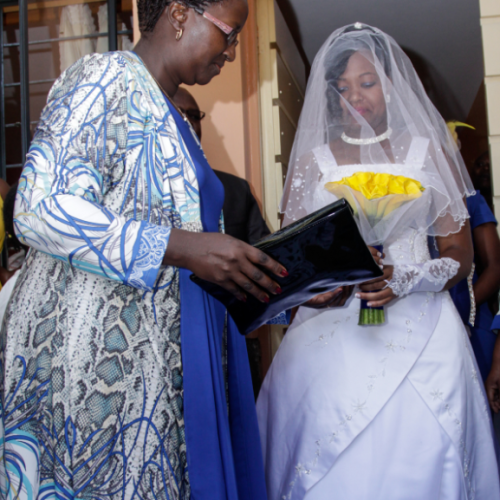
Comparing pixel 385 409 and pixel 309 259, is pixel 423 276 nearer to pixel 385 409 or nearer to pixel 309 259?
pixel 385 409

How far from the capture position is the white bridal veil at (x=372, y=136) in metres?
2.00

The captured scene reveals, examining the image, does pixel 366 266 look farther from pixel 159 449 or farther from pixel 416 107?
pixel 416 107

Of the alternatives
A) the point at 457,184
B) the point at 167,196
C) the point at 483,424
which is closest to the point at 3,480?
the point at 167,196

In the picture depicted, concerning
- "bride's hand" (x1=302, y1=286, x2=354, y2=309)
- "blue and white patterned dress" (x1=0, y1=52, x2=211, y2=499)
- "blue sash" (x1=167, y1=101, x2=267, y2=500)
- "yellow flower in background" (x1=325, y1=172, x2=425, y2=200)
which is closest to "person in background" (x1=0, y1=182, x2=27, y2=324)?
"blue and white patterned dress" (x1=0, y1=52, x2=211, y2=499)

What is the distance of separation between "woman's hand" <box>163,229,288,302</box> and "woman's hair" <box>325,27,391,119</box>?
137 centimetres

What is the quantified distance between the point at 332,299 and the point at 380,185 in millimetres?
435

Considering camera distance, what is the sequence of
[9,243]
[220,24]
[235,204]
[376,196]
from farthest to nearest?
[9,243], [235,204], [376,196], [220,24]

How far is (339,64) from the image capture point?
217 centimetres

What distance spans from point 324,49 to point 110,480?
1.89 metres

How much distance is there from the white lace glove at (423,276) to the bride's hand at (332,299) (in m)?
0.16

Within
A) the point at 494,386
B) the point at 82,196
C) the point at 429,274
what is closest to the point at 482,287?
the point at 494,386

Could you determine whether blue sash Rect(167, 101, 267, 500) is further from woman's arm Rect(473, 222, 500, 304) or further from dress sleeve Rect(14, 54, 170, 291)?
woman's arm Rect(473, 222, 500, 304)

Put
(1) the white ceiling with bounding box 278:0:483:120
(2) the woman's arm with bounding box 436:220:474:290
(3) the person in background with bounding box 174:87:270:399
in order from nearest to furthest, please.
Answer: (2) the woman's arm with bounding box 436:220:474:290 < (3) the person in background with bounding box 174:87:270:399 < (1) the white ceiling with bounding box 278:0:483:120

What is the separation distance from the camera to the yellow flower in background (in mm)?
1717
